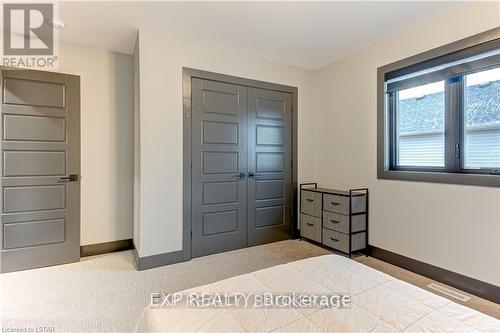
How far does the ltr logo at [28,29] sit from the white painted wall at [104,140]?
0.20 meters

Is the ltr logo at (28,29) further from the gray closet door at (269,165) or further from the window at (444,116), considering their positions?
the window at (444,116)

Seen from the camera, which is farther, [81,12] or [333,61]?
[333,61]

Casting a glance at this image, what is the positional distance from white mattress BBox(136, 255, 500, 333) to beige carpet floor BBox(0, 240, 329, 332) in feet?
3.51

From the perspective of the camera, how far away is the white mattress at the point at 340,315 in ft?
3.29

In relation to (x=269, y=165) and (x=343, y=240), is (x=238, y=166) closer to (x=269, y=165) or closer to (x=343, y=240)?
(x=269, y=165)

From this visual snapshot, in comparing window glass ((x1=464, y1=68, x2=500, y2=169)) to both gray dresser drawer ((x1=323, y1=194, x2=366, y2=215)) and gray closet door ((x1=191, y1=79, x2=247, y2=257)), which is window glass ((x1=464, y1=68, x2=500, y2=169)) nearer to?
gray dresser drawer ((x1=323, y1=194, x2=366, y2=215))

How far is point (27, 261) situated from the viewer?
2793 millimetres

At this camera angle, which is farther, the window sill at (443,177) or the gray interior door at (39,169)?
the gray interior door at (39,169)

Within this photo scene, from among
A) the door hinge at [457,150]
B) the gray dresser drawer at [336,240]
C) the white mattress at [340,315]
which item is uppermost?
the door hinge at [457,150]

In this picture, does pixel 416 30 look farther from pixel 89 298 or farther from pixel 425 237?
pixel 89 298

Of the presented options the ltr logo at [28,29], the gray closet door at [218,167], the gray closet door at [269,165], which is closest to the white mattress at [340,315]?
the gray closet door at [218,167]

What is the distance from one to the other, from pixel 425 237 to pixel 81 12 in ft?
13.1

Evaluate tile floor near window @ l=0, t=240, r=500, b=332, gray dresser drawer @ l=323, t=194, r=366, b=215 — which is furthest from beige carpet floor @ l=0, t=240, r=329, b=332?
gray dresser drawer @ l=323, t=194, r=366, b=215

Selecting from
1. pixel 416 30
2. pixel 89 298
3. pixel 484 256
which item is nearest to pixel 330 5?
pixel 416 30
